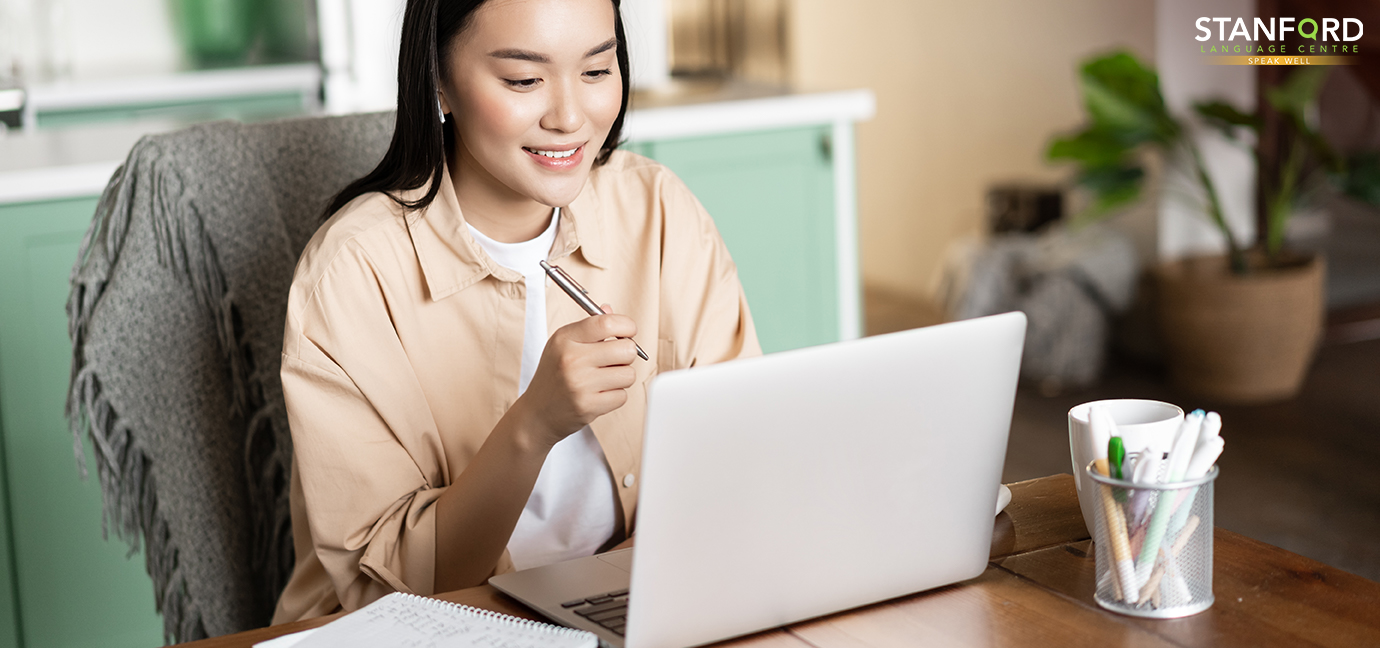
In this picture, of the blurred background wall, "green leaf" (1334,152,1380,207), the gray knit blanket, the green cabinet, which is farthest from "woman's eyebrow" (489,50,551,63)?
the blurred background wall

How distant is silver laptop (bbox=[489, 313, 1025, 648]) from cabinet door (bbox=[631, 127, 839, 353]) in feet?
4.47

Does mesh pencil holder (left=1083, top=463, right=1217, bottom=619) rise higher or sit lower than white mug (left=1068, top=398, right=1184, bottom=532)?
lower

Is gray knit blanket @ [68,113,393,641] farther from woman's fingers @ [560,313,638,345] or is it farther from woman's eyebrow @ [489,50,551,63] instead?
woman's fingers @ [560,313,638,345]

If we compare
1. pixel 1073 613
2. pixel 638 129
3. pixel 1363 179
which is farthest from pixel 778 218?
pixel 1363 179

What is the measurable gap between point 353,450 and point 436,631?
0.29 meters

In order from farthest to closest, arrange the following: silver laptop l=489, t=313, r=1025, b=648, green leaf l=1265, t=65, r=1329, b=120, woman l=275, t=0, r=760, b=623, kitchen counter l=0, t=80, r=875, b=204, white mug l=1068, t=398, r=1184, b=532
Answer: green leaf l=1265, t=65, r=1329, b=120 → kitchen counter l=0, t=80, r=875, b=204 → woman l=275, t=0, r=760, b=623 → white mug l=1068, t=398, r=1184, b=532 → silver laptop l=489, t=313, r=1025, b=648

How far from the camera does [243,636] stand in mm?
871

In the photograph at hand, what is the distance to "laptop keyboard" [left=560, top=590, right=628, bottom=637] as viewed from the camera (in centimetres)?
85

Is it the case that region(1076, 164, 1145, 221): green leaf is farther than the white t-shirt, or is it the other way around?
region(1076, 164, 1145, 221): green leaf

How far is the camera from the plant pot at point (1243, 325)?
3318 millimetres

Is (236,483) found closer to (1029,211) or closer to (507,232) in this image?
(507,232)

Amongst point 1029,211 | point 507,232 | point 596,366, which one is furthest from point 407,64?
point 1029,211

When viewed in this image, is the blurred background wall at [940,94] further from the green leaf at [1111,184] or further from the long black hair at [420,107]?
the long black hair at [420,107]

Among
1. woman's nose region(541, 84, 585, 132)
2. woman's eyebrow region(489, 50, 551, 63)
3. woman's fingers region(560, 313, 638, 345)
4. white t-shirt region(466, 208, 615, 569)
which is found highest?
woman's eyebrow region(489, 50, 551, 63)
